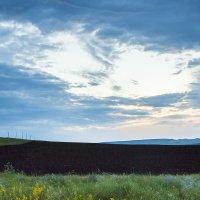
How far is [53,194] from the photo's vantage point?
35.9ft

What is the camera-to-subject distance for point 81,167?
29.1 meters

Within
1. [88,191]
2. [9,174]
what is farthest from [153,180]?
[9,174]

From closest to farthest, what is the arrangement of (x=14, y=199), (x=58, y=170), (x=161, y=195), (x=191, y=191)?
(x=14, y=199) < (x=161, y=195) < (x=191, y=191) < (x=58, y=170)

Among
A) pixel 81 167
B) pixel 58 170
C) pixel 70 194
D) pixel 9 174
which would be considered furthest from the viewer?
pixel 81 167

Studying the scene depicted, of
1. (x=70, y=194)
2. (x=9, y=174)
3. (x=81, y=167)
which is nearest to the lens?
(x=70, y=194)

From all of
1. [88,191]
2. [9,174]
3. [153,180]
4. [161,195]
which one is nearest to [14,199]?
[88,191]

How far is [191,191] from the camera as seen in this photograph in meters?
12.8

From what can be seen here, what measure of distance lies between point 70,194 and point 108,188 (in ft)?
5.07

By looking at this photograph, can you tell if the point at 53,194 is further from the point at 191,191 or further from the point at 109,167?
the point at 109,167

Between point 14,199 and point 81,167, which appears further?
point 81,167

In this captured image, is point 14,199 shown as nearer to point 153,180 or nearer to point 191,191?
point 191,191

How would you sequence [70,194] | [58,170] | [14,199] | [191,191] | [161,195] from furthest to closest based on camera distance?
[58,170] < [191,191] < [161,195] < [70,194] < [14,199]

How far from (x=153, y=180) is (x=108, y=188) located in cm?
371

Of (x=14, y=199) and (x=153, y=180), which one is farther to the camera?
(x=153, y=180)
